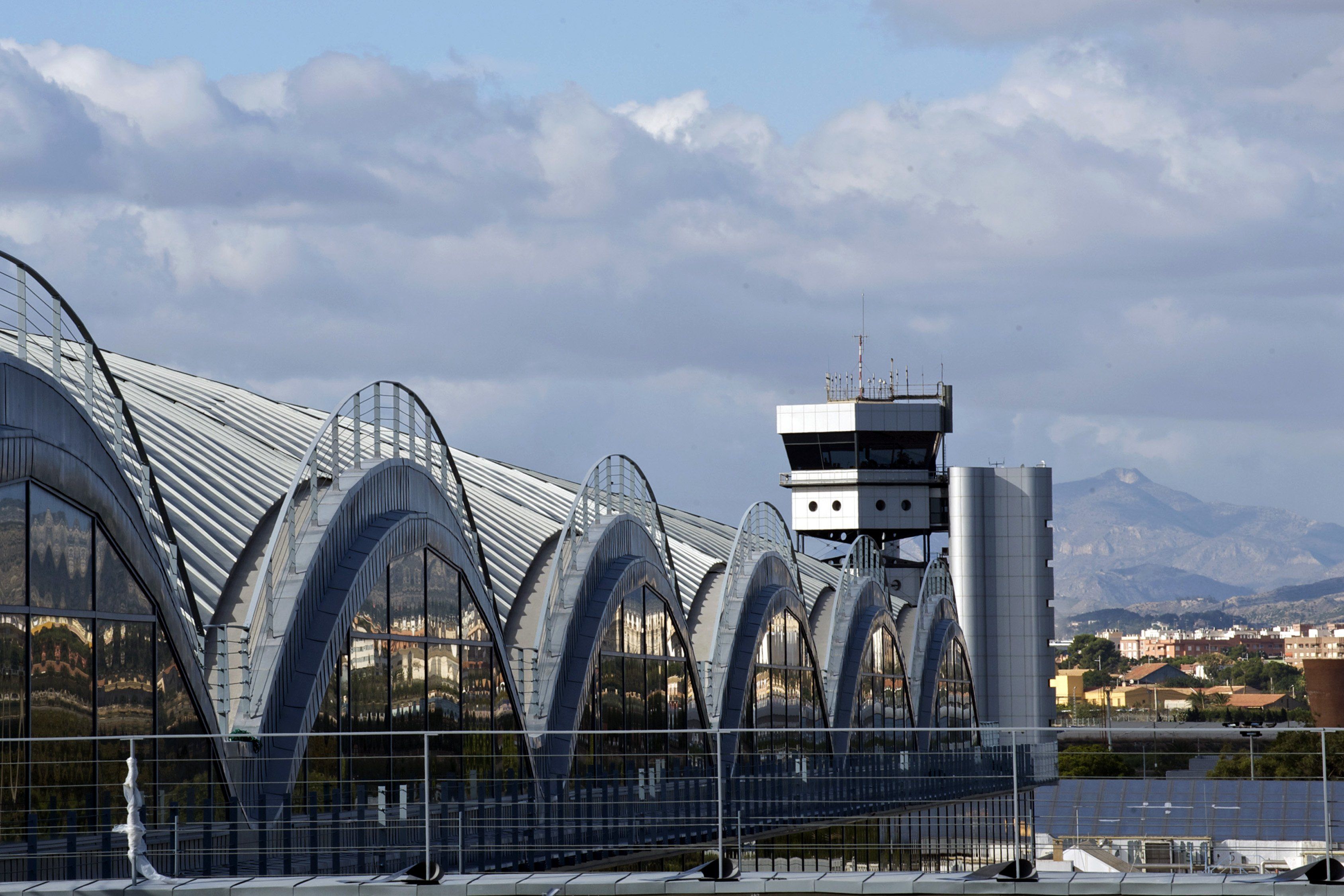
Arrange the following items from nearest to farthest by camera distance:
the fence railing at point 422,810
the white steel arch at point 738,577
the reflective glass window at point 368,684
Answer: the fence railing at point 422,810 → the reflective glass window at point 368,684 → the white steel arch at point 738,577

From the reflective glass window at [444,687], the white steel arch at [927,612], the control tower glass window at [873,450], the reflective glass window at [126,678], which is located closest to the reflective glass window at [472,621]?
the reflective glass window at [444,687]

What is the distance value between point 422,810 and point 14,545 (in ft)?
28.7

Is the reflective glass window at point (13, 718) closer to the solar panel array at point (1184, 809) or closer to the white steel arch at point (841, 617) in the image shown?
the solar panel array at point (1184, 809)

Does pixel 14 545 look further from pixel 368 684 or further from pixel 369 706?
pixel 369 706

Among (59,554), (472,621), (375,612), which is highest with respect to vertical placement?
(59,554)

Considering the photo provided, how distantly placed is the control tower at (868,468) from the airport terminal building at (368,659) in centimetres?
4914

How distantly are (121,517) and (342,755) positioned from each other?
18.2 ft

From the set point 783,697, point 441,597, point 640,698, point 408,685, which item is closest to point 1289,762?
point 783,697

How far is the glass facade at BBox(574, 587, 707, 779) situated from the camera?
35.8 m

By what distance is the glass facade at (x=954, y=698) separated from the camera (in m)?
76.2

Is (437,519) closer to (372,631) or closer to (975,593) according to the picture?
(372,631)

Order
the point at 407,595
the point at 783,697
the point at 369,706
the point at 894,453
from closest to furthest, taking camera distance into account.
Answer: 1. the point at 369,706
2. the point at 407,595
3. the point at 783,697
4. the point at 894,453

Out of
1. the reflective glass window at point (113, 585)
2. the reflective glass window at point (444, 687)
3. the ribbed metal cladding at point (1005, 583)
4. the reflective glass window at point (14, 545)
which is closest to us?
the reflective glass window at point (14, 545)

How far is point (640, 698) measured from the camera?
3897 cm
